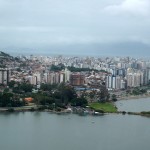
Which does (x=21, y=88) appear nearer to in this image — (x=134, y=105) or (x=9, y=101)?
(x=9, y=101)

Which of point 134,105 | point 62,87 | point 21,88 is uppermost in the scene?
point 62,87

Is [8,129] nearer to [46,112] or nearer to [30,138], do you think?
[30,138]

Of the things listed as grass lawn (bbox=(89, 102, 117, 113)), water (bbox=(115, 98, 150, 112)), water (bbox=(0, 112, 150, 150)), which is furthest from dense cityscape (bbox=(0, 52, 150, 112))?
water (bbox=(0, 112, 150, 150))

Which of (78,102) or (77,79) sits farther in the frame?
(77,79)

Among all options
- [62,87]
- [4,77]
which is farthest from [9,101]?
[4,77]

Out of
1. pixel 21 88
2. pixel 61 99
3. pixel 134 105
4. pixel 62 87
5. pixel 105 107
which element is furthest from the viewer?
pixel 21 88

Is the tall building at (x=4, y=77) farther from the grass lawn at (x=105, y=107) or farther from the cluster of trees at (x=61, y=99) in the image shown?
the grass lawn at (x=105, y=107)

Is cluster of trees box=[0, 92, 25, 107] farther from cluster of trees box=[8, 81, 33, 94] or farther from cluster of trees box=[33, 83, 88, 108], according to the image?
cluster of trees box=[8, 81, 33, 94]

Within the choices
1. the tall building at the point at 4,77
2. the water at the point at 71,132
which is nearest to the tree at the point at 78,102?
the water at the point at 71,132
